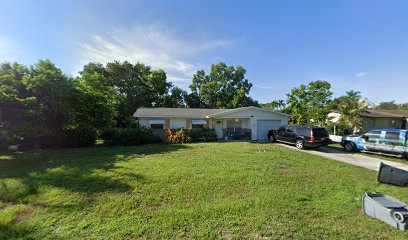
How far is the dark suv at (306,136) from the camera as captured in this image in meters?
11.5

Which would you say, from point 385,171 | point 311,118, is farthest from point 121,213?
point 311,118

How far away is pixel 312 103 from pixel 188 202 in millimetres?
21622

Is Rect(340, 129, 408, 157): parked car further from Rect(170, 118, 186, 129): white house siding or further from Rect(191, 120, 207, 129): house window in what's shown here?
Rect(170, 118, 186, 129): white house siding

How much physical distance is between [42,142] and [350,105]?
28.0 meters

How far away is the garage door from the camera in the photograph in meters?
17.2

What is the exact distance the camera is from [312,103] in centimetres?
2070

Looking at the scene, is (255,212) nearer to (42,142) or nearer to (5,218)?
(5,218)

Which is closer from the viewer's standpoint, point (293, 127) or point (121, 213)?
point (121, 213)

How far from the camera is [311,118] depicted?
2048 cm

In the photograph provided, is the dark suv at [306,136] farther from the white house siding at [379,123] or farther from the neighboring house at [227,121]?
the white house siding at [379,123]

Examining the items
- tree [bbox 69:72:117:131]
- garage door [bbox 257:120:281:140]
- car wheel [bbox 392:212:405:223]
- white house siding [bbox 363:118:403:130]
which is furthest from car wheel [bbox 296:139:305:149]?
white house siding [bbox 363:118:403:130]

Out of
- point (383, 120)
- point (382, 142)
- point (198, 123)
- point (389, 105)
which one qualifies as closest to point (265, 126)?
point (198, 123)

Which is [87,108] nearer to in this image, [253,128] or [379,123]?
[253,128]

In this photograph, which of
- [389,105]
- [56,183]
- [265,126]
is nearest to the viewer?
[56,183]
